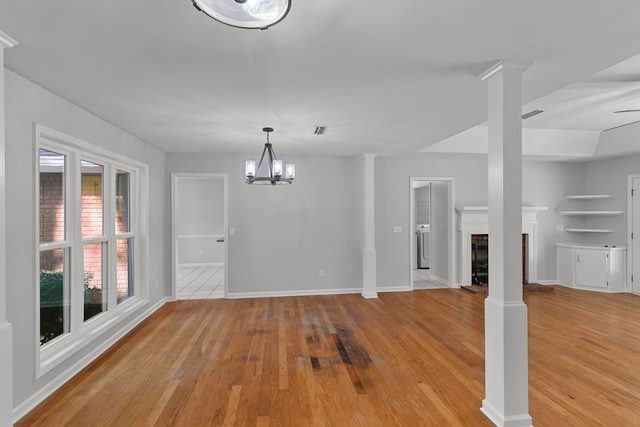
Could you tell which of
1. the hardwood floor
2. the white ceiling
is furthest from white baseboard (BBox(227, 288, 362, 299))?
the white ceiling

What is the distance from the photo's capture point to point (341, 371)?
285 centimetres

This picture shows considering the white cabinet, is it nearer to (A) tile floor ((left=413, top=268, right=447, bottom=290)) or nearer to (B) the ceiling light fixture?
(A) tile floor ((left=413, top=268, right=447, bottom=290))

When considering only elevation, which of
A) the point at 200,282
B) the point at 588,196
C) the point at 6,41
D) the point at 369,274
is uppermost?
the point at 6,41

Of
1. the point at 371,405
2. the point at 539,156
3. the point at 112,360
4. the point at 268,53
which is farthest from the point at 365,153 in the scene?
the point at 112,360

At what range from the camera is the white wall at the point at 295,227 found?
5.48 meters

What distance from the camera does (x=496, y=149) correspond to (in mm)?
2172

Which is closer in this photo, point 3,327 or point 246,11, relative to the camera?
point 246,11

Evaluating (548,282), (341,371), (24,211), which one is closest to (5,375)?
(24,211)

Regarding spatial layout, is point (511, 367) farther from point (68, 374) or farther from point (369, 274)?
point (68, 374)

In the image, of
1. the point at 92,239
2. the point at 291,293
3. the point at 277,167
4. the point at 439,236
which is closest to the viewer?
the point at 92,239

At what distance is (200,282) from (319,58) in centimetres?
585

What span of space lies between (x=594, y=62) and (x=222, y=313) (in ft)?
15.8

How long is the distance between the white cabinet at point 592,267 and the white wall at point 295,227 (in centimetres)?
402

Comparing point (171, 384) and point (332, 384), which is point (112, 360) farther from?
point (332, 384)
